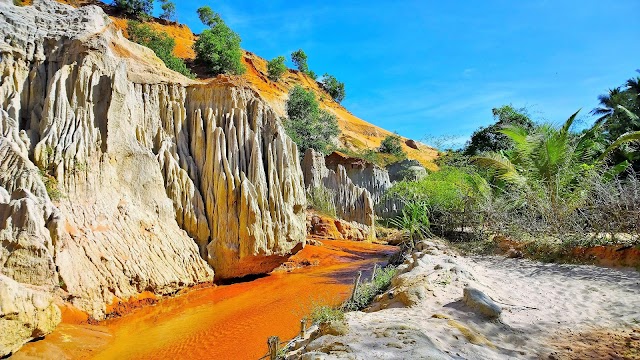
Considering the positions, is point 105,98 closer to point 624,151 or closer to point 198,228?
point 198,228

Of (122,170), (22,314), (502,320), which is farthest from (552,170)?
(22,314)

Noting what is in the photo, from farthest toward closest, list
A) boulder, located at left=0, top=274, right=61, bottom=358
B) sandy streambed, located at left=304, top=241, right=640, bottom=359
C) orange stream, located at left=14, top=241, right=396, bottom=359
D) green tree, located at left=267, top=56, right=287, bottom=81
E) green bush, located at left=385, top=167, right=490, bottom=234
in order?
green tree, located at left=267, top=56, right=287, bottom=81, green bush, located at left=385, top=167, right=490, bottom=234, orange stream, located at left=14, top=241, right=396, bottom=359, boulder, located at left=0, top=274, right=61, bottom=358, sandy streambed, located at left=304, top=241, right=640, bottom=359

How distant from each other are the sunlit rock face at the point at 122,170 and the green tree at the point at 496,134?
57.0ft

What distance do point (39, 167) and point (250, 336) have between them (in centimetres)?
570

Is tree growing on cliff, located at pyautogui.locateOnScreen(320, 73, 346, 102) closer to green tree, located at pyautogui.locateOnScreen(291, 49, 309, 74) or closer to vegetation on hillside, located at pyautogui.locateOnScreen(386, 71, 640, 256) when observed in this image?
green tree, located at pyautogui.locateOnScreen(291, 49, 309, 74)

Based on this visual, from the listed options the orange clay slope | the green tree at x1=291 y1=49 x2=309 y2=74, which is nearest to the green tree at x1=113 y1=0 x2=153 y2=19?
the orange clay slope

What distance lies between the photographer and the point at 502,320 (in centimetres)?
566

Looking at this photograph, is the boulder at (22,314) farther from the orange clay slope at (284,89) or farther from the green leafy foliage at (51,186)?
the orange clay slope at (284,89)

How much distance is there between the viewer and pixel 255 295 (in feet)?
37.4

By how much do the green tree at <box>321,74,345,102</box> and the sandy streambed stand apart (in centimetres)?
7010

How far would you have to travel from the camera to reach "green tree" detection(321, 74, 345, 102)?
251 feet

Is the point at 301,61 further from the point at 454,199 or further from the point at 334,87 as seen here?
the point at 454,199

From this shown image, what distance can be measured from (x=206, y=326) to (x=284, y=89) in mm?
52023

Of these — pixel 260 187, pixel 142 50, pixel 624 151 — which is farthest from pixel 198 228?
pixel 624 151
